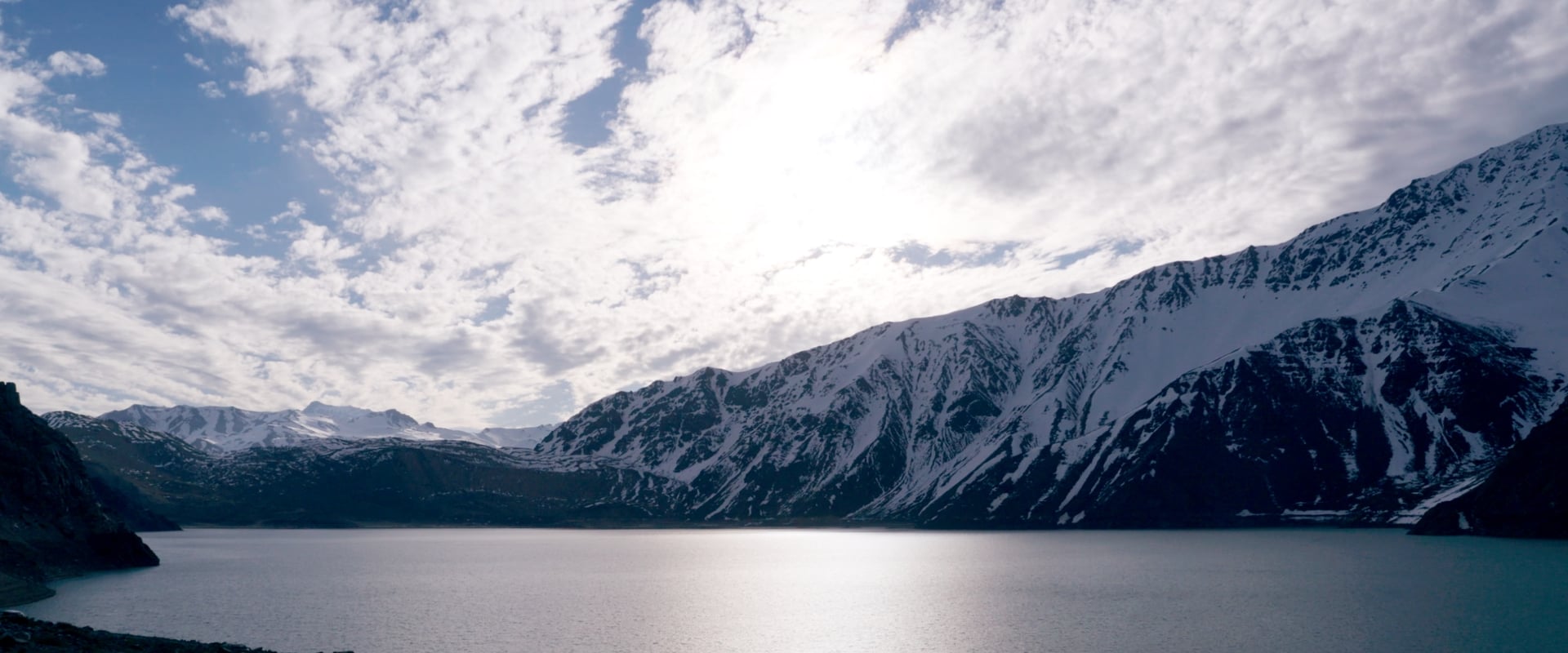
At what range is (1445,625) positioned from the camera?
8550 cm

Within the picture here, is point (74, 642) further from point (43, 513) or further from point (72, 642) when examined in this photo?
point (43, 513)

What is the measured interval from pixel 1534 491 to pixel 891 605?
14723cm

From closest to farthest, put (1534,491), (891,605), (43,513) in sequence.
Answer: (891,605) → (43,513) → (1534,491)

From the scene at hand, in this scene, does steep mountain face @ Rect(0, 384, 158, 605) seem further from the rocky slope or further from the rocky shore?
the rocky slope

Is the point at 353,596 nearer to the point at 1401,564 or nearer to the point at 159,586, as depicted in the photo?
the point at 159,586

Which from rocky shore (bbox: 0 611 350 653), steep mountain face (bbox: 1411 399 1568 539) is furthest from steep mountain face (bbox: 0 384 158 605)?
steep mountain face (bbox: 1411 399 1568 539)

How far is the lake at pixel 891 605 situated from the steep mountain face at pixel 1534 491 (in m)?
13.1

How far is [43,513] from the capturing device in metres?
137

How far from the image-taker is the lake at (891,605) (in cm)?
8431

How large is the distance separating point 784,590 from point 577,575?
42.8 m

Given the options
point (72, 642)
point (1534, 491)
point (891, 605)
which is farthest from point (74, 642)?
point (1534, 491)

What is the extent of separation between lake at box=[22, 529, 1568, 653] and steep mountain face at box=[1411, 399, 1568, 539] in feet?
43.1

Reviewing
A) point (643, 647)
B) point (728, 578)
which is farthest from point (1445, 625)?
point (728, 578)

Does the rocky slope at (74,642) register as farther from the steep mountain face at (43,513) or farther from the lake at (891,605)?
the steep mountain face at (43,513)
